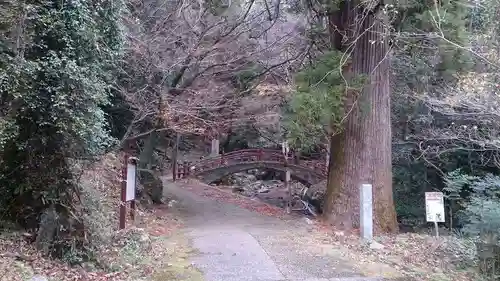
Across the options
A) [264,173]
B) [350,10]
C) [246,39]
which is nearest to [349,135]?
[350,10]

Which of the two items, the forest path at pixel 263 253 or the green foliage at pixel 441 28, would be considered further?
the green foliage at pixel 441 28

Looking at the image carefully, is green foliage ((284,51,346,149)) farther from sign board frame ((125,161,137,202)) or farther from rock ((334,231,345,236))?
sign board frame ((125,161,137,202))

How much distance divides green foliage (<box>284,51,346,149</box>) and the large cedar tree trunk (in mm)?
865

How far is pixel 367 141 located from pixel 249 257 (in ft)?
14.1

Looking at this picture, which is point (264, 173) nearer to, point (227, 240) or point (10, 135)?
point (227, 240)

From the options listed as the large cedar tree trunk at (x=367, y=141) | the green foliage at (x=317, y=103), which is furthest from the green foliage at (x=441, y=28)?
the green foliage at (x=317, y=103)

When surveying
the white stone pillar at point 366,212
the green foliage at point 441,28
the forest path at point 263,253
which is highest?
the green foliage at point 441,28

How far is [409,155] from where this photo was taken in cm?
1530

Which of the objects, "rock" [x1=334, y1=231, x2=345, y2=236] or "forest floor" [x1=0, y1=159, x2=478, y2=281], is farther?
"rock" [x1=334, y1=231, x2=345, y2=236]

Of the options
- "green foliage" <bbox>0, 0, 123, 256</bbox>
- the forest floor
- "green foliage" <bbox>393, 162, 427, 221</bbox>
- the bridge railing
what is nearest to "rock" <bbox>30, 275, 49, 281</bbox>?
the forest floor

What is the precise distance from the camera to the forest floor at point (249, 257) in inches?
231

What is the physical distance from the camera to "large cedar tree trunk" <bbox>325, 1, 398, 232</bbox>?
32.5 feet

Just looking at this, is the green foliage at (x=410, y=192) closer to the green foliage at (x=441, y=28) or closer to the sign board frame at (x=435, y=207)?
the green foliage at (x=441, y=28)

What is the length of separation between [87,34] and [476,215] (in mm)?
6432
